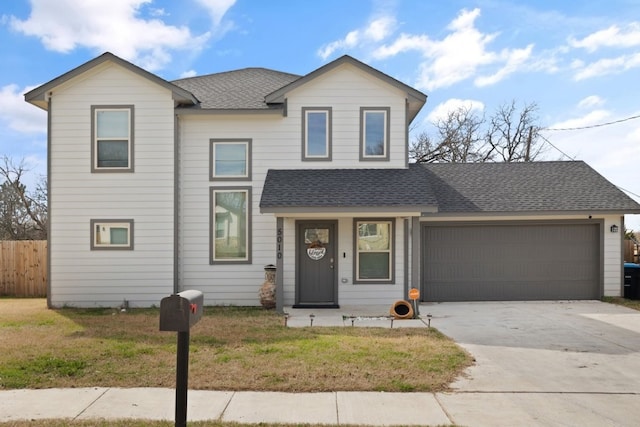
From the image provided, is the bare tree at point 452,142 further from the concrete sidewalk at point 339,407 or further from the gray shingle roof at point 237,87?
the concrete sidewalk at point 339,407

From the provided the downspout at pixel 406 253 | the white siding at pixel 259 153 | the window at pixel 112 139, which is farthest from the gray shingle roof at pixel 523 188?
the window at pixel 112 139

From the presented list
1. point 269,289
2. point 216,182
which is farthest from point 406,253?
point 216,182

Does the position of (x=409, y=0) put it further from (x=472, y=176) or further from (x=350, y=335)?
(x=350, y=335)

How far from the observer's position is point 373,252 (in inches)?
463

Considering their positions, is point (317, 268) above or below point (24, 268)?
above

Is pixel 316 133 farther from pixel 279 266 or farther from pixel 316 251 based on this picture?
pixel 279 266

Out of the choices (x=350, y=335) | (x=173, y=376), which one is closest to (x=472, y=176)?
(x=350, y=335)

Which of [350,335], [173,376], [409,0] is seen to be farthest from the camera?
[409,0]

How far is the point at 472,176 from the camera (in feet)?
46.8

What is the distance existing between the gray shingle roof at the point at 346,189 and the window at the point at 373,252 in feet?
3.17

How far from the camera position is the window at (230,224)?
11883mm

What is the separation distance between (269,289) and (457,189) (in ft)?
19.5

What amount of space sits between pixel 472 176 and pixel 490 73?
4657mm

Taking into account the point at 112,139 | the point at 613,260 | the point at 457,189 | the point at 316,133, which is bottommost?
the point at 613,260
